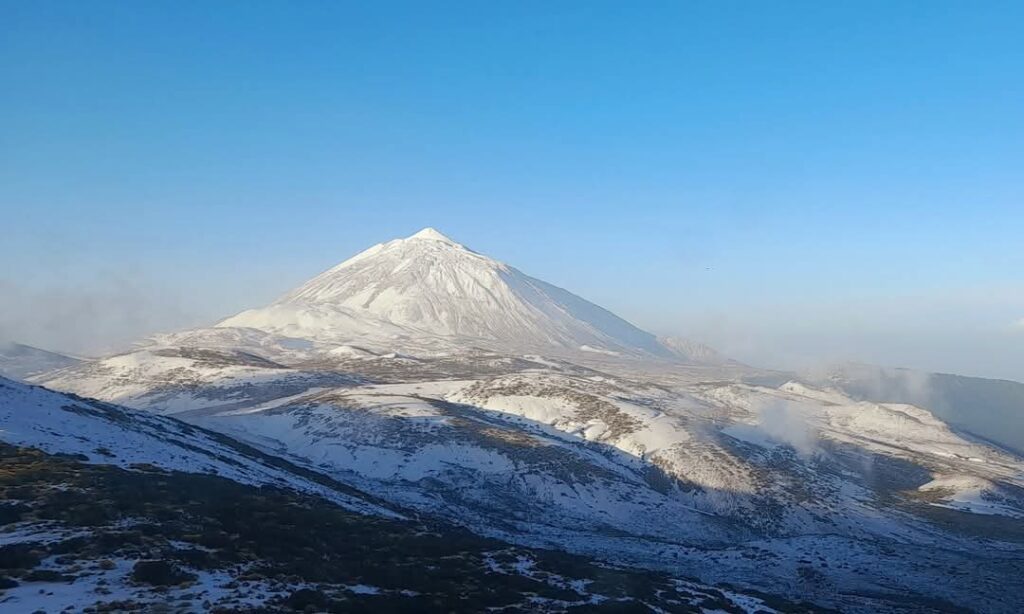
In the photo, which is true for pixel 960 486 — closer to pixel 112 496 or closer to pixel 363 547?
pixel 363 547

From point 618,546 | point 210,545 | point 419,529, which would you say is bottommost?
point 618,546

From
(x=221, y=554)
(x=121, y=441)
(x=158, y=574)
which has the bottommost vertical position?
(x=221, y=554)

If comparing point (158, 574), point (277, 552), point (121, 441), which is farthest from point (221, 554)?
point (121, 441)

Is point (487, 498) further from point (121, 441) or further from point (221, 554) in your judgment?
point (221, 554)

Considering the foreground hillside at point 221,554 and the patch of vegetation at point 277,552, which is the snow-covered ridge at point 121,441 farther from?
the patch of vegetation at point 277,552

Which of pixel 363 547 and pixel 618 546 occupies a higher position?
pixel 363 547

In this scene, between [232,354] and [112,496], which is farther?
[232,354]

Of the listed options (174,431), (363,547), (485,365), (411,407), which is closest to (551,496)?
(411,407)

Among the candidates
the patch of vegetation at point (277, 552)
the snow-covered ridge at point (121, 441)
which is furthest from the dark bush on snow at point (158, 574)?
the snow-covered ridge at point (121, 441)
